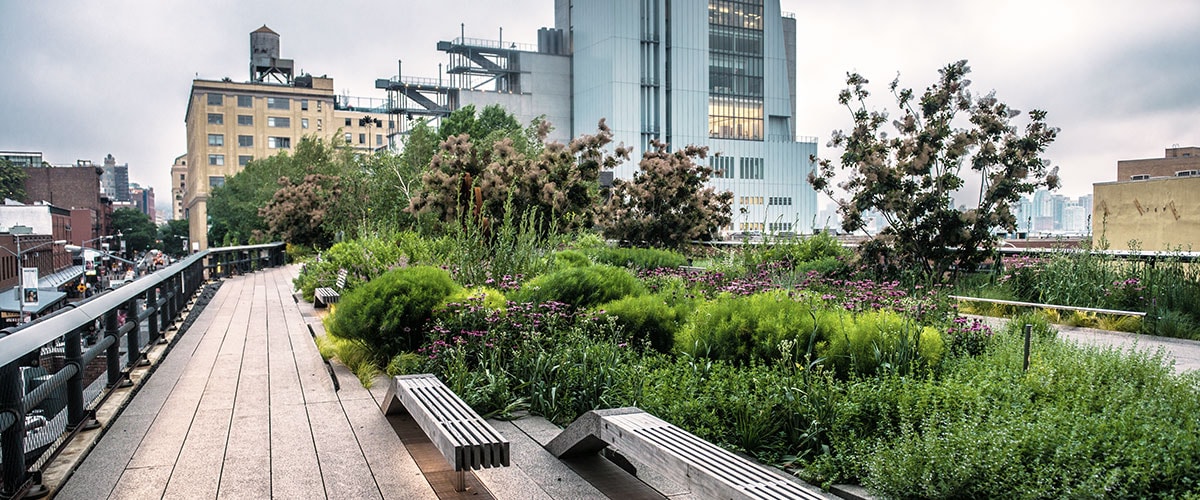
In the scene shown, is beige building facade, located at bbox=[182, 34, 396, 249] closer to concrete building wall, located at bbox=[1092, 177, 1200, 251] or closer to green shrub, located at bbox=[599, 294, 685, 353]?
concrete building wall, located at bbox=[1092, 177, 1200, 251]

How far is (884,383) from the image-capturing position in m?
4.11

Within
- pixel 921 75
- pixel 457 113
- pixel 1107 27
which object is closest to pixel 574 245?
pixel 921 75

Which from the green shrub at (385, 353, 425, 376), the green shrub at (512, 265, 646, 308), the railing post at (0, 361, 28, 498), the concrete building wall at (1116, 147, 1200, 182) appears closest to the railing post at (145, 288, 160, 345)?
the green shrub at (385, 353, 425, 376)

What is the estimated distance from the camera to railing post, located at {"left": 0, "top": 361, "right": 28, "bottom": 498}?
10.1ft

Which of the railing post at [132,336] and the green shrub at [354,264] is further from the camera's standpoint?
the green shrub at [354,264]

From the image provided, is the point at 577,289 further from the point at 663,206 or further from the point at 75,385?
the point at 663,206

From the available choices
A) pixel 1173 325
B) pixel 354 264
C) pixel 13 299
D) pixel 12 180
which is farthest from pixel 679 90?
pixel 1173 325

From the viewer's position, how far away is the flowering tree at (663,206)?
1752cm

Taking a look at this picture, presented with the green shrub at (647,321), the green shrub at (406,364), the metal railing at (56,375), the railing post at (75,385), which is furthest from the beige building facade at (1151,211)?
the railing post at (75,385)

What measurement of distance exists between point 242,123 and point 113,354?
99.2 metres

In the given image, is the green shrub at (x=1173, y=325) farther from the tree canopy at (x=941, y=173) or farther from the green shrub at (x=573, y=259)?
the green shrub at (x=573, y=259)

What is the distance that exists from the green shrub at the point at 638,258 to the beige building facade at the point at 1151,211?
10697 millimetres

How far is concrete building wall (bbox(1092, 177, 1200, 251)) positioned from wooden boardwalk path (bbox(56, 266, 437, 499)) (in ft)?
56.0

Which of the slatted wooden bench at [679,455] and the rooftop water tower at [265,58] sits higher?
the rooftop water tower at [265,58]
